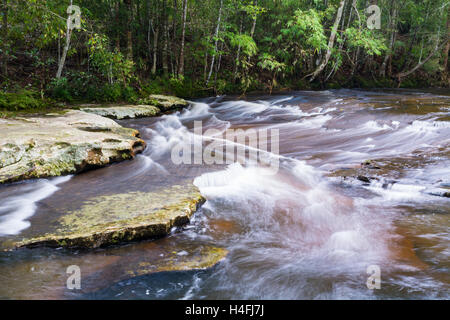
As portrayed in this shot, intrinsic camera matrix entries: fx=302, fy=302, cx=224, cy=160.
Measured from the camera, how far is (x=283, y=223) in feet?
14.1

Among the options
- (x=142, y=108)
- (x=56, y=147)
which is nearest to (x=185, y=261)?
(x=56, y=147)

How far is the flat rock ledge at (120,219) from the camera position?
3.18 m

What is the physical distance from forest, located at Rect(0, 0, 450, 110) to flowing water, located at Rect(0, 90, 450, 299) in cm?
444

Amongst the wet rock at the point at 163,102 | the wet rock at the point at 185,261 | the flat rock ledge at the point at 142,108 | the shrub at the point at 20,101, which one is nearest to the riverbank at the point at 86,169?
the wet rock at the point at 185,261

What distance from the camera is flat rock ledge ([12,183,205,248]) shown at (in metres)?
3.18

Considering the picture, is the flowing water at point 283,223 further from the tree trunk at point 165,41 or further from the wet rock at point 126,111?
the tree trunk at point 165,41

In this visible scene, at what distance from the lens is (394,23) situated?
17.7m

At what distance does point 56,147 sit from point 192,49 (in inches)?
395

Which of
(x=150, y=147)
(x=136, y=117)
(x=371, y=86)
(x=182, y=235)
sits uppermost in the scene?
(x=371, y=86)

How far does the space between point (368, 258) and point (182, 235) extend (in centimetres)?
216
